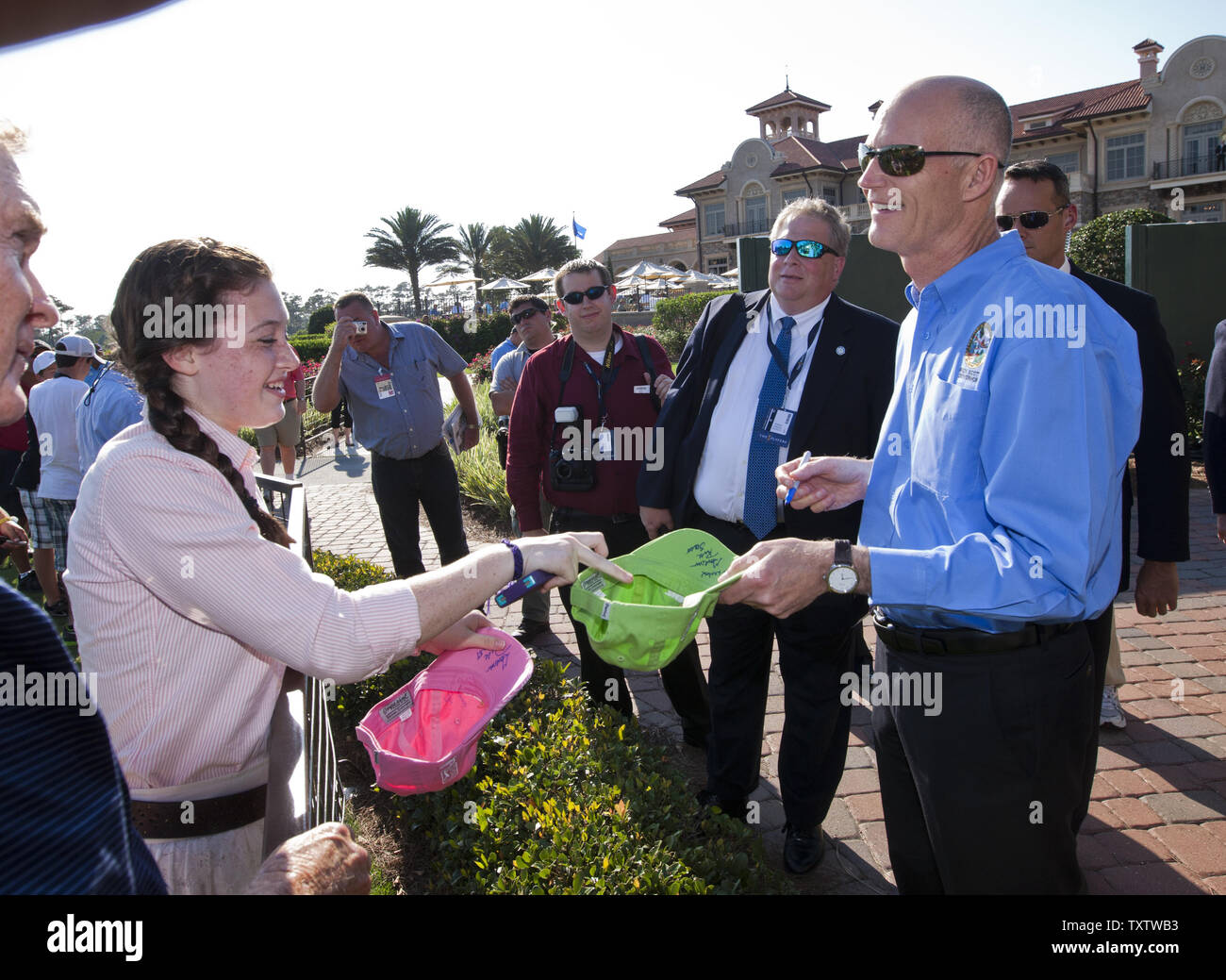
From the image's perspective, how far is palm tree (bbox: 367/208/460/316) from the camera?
5403cm

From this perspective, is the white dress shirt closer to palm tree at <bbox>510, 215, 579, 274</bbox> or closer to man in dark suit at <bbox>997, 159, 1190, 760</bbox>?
man in dark suit at <bbox>997, 159, 1190, 760</bbox>

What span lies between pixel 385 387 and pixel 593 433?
6.87 feet

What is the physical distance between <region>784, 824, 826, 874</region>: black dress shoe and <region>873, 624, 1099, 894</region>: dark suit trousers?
131cm

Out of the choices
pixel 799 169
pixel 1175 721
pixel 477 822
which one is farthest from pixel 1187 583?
pixel 799 169

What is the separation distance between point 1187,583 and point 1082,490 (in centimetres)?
591

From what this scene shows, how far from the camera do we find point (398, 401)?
A: 234 inches

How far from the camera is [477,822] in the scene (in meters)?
2.87

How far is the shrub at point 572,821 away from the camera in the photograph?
2482mm

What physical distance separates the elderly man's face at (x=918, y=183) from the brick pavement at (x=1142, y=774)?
2496mm

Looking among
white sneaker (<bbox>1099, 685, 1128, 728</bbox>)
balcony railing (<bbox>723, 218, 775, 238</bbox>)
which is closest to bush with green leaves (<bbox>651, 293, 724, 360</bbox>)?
white sneaker (<bbox>1099, 685, 1128, 728</bbox>)

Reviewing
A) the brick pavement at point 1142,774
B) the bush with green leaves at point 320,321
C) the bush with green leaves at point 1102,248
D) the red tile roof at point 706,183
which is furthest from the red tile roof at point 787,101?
the brick pavement at point 1142,774

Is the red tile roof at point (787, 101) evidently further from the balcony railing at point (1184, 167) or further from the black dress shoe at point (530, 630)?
the black dress shoe at point (530, 630)

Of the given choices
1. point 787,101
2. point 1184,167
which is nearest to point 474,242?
point 787,101
